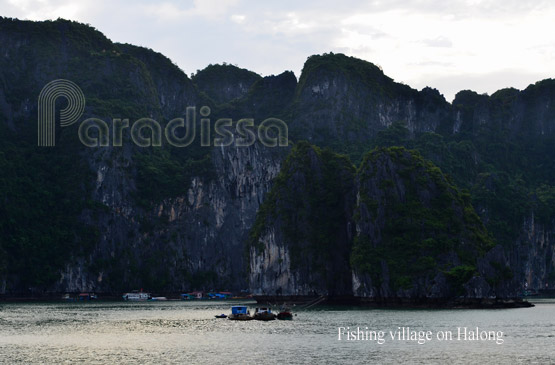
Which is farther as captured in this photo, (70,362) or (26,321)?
(26,321)

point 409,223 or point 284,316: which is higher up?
point 409,223

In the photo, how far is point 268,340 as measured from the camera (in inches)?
2844

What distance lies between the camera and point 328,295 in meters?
143

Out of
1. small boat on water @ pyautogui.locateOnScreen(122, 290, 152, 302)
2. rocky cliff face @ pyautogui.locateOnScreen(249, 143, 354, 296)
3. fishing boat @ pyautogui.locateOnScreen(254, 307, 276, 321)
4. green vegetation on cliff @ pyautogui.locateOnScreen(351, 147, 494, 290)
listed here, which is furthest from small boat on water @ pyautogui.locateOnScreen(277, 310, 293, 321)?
small boat on water @ pyautogui.locateOnScreen(122, 290, 152, 302)

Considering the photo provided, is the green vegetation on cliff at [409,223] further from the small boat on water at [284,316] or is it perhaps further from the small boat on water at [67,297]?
the small boat on water at [67,297]

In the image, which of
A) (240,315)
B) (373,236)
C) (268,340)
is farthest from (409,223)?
(268,340)

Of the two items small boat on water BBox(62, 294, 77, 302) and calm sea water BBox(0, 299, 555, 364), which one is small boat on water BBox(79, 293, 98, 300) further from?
calm sea water BBox(0, 299, 555, 364)

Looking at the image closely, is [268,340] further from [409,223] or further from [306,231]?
[306,231]

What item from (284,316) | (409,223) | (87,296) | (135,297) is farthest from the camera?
(87,296)

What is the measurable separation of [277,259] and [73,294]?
57.2 metres

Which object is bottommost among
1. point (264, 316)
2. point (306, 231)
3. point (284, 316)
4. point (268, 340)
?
point (268, 340)

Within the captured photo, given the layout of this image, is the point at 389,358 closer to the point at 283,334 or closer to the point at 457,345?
the point at 457,345

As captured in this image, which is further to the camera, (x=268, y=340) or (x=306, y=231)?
(x=306, y=231)

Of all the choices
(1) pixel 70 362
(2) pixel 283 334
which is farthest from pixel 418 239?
(1) pixel 70 362
